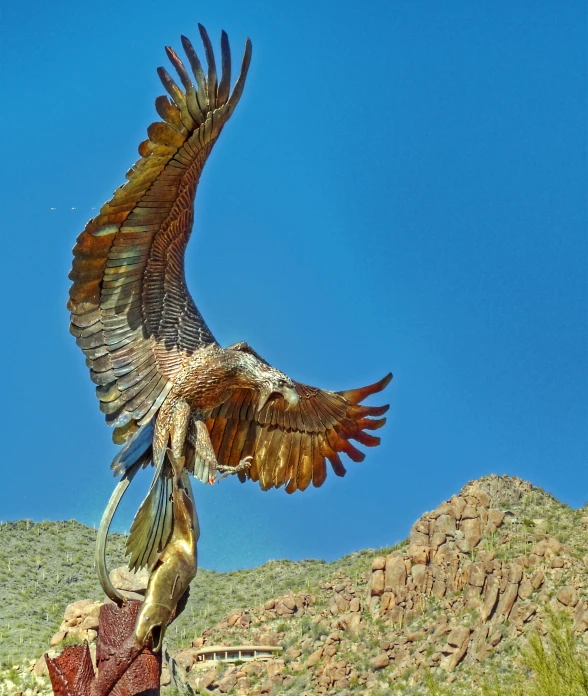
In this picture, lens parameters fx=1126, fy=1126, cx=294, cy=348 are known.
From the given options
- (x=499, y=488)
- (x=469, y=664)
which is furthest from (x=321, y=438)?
(x=499, y=488)

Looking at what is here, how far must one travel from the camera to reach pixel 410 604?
51344mm

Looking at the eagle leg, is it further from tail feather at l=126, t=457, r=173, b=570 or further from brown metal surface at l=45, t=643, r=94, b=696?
brown metal surface at l=45, t=643, r=94, b=696

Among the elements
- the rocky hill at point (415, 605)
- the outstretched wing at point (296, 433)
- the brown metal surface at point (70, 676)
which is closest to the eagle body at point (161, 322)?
the outstretched wing at point (296, 433)

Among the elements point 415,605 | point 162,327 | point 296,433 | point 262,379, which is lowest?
point 262,379

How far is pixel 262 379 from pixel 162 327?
1.02 m

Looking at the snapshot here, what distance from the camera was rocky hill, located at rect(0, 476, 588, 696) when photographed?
145 feet

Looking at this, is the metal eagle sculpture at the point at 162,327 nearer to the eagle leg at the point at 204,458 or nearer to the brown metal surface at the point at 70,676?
the eagle leg at the point at 204,458

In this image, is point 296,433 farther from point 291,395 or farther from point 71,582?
point 71,582

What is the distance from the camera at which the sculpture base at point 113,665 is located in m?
8.69

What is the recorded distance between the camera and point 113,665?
8.70 metres

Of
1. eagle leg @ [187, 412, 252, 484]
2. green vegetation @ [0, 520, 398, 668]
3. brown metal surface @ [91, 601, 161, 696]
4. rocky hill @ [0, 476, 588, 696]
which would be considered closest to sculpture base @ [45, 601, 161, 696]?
brown metal surface @ [91, 601, 161, 696]

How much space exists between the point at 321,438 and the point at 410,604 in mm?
42085

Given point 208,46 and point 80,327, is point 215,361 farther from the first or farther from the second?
point 208,46

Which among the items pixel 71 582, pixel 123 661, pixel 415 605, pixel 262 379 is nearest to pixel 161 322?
pixel 262 379
